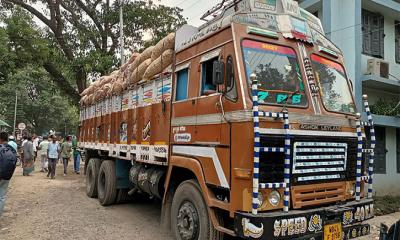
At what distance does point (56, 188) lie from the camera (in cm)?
1158

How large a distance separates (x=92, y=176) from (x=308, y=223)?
7.08 meters

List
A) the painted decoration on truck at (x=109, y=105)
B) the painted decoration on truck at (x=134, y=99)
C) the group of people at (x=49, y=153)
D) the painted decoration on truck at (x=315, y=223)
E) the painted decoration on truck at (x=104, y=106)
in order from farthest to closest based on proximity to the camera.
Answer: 1. the group of people at (x=49, y=153)
2. the painted decoration on truck at (x=104, y=106)
3. the painted decoration on truck at (x=109, y=105)
4. the painted decoration on truck at (x=134, y=99)
5. the painted decoration on truck at (x=315, y=223)

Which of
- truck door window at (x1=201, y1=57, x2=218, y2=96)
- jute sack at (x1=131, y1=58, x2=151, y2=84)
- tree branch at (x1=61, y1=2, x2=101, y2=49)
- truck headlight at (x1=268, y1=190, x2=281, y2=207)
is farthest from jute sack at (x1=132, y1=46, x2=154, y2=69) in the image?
tree branch at (x1=61, y1=2, x2=101, y2=49)

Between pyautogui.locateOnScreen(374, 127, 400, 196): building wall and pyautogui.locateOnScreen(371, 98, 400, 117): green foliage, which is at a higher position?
pyautogui.locateOnScreen(371, 98, 400, 117): green foliage

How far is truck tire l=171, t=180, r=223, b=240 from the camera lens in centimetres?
444

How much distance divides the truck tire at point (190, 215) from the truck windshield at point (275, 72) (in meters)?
1.50

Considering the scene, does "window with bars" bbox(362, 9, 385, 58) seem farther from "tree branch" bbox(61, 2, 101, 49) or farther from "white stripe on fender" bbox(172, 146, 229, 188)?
"tree branch" bbox(61, 2, 101, 49)

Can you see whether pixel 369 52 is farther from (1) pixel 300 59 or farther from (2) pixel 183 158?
(2) pixel 183 158

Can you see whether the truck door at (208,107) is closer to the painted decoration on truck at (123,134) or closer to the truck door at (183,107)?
the truck door at (183,107)

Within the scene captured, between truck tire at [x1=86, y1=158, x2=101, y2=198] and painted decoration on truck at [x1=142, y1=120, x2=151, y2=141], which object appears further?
truck tire at [x1=86, y1=158, x2=101, y2=198]

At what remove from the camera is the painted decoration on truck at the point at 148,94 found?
6.50 m

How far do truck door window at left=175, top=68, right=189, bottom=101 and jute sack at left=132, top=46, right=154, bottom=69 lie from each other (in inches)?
61.8

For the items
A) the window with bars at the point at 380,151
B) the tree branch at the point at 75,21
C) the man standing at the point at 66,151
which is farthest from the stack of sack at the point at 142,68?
the tree branch at the point at 75,21

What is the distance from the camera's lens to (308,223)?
13.0 ft
